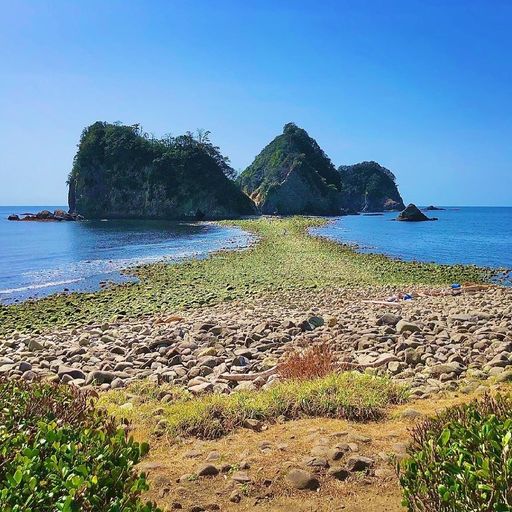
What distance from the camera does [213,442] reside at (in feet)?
17.3

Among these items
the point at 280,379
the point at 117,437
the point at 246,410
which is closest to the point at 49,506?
the point at 117,437

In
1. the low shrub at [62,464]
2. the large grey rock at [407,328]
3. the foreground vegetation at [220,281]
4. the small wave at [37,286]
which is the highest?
the low shrub at [62,464]

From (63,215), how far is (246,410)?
105 m

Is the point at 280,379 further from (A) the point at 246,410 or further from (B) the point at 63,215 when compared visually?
(B) the point at 63,215

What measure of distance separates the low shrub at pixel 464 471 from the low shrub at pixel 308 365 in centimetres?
361

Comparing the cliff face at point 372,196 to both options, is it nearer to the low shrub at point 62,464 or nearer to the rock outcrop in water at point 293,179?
the rock outcrop in water at point 293,179

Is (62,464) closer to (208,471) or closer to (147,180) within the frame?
(208,471)

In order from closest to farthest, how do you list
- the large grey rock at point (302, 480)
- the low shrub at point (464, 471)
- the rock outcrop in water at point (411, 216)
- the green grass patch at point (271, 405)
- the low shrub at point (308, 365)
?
the low shrub at point (464, 471), the large grey rock at point (302, 480), the green grass patch at point (271, 405), the low shrub at point (308, 365), the rock outcrop in water at point (411, 216)

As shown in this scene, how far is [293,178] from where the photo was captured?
131 metres

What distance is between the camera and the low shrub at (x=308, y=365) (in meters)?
7.32

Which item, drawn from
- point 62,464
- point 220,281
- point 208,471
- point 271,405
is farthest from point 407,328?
point 220,281

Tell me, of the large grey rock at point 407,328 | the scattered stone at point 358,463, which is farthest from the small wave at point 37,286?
the scattered stone at point 358,463

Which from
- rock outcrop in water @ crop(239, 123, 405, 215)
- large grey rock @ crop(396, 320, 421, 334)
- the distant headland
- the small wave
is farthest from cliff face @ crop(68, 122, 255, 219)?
large grey rock @ crop(396, 320, 421, 334)

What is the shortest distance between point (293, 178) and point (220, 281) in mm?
110954
